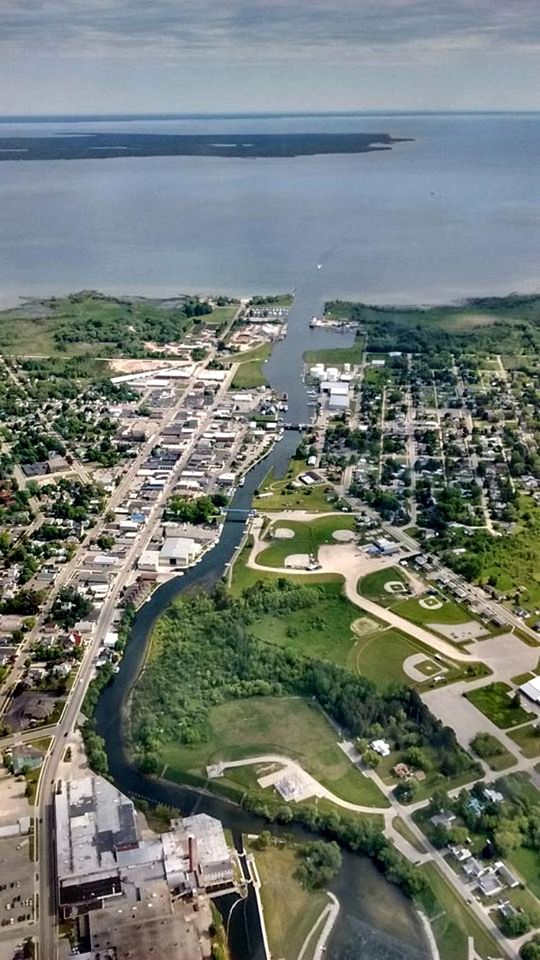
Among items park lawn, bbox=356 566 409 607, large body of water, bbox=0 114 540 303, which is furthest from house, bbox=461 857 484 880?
large body of water, bbox=0 114 540 303

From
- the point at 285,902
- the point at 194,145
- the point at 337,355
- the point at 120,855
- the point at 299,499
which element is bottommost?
the point at 285,902

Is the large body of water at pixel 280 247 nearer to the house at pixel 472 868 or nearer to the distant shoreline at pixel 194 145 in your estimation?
the house at pixel 472 868

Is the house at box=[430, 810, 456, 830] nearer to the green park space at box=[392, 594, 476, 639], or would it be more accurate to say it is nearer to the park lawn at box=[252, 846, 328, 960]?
the park lawn at box=[252, 846, 328, 960]

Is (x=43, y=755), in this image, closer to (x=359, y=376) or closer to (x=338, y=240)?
(x=359, y=376)

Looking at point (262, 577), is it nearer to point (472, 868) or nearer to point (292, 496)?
point (292, 496)

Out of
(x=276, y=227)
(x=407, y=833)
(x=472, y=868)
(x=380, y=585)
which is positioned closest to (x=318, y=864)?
(x=407, y=833)

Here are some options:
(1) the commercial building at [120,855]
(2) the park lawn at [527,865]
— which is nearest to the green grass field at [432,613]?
(2) the park lawn at [527,865]

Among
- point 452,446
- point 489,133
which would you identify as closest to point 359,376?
point 452,446
